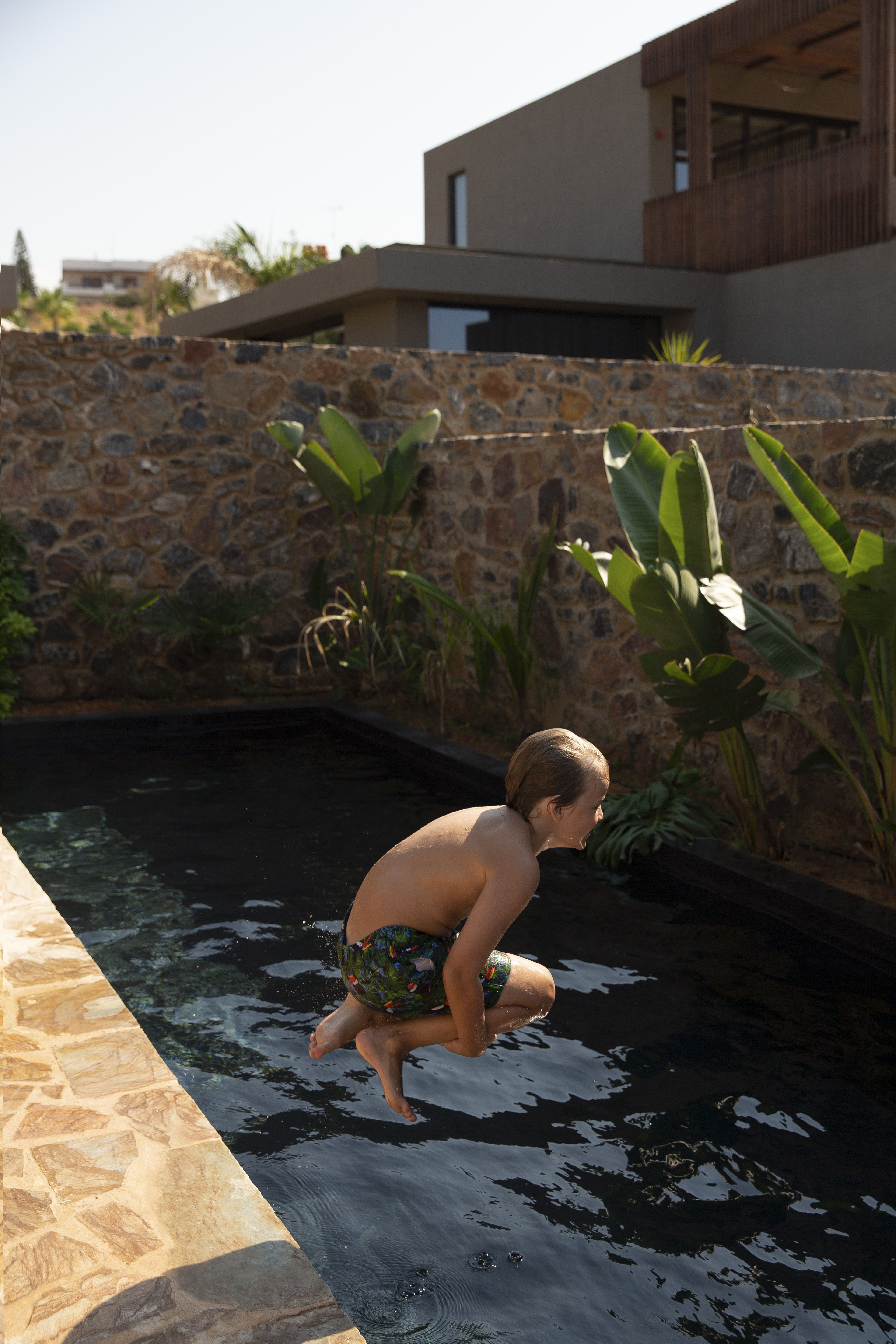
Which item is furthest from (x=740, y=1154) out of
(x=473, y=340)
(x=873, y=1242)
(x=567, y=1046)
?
(x=473, y=340)

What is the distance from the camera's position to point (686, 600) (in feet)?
15.1

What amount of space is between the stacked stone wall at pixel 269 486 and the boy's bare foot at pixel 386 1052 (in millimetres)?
4027

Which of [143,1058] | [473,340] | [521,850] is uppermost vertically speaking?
[473,340]

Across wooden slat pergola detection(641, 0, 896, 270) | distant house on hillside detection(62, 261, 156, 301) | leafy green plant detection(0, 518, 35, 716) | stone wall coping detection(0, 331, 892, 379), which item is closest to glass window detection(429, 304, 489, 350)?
wooden slat pergola detection(641, 0, 896, 270)

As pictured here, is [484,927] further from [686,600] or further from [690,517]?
[690,517]

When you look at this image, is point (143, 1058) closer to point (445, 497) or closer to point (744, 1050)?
point (744, 1050)

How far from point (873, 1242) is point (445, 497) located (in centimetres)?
690

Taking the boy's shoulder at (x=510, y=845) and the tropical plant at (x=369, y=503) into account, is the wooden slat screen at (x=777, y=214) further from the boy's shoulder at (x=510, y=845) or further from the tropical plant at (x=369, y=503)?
the boy's shoulder at (x=510, y=845)

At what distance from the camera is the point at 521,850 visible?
254cm

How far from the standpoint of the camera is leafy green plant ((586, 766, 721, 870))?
17.7 ft

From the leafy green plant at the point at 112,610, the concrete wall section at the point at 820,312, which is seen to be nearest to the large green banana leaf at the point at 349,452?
the leafy green plant at the point at 112,610

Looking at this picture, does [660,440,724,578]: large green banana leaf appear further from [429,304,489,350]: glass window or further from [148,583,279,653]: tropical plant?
[429,304,489,350]: glass window

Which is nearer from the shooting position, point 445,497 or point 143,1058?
point 143,1058

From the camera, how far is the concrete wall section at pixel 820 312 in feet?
47.9
